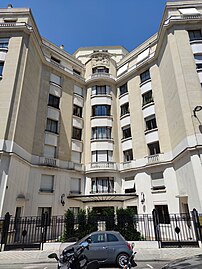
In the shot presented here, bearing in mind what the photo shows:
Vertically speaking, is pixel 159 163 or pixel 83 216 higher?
pixel 159 163

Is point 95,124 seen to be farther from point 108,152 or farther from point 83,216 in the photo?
point 83,216

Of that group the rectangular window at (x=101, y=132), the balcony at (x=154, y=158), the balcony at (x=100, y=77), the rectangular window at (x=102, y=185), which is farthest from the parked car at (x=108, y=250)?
the balcony at (x=100, y=77)

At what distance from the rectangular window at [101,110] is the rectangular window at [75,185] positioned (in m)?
8.79

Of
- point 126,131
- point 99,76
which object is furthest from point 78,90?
point 126,131

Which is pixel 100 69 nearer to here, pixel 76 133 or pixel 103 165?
pixel 76 133

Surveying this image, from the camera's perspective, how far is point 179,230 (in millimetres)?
10930

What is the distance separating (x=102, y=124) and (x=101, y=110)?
7.26 ft

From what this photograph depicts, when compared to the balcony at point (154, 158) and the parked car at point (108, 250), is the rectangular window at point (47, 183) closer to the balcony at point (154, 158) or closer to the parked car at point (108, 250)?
the balcony at point (154, 158)

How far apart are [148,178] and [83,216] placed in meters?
8.94

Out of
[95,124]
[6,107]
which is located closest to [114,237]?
[6,107]

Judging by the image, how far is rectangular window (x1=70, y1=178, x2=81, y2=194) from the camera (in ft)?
66.4

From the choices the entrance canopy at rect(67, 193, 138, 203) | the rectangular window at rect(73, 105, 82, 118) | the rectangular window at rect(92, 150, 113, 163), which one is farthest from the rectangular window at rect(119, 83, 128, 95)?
the entrance canopy at rect(67, 193, 138, 203)

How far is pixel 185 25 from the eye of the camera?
19156mm

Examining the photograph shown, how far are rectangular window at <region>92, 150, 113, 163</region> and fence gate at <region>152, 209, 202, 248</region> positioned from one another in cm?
861
